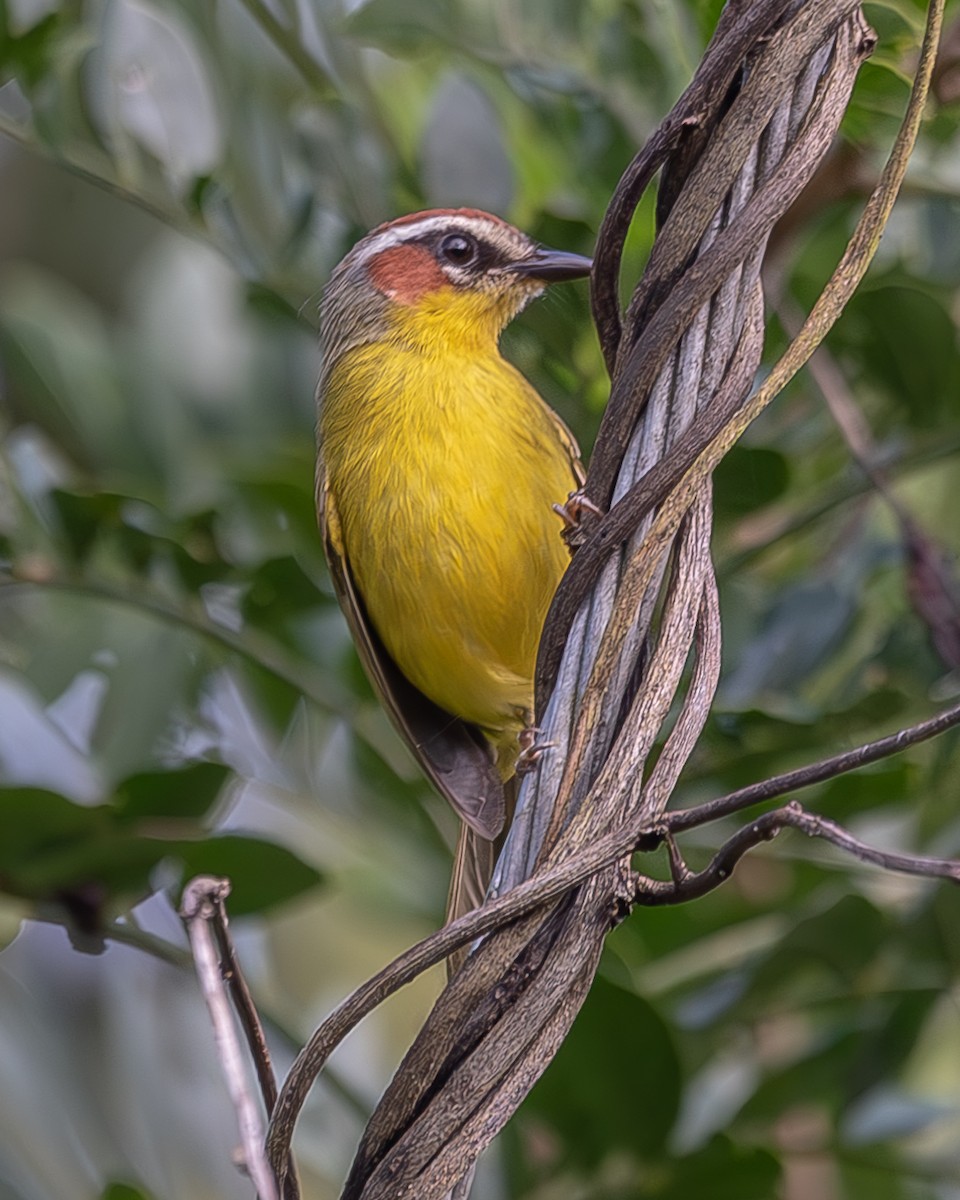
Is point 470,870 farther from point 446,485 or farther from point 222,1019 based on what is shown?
point 222,1019

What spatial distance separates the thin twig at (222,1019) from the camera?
97 centimetres

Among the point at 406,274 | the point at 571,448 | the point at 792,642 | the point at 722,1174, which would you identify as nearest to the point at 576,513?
the point at 792,642

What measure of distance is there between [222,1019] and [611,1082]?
1.12 m

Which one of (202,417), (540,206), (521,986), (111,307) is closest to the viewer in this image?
(521,986)

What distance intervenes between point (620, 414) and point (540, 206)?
154 centimetres

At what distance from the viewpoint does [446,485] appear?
94.7 inches

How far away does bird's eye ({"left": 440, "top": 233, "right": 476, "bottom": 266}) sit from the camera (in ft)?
8.48

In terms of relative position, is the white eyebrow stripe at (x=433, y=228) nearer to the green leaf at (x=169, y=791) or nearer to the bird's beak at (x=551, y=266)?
the bird's beak at (x=551, y=266)

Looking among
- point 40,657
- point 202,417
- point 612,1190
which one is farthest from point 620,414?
point 202,417

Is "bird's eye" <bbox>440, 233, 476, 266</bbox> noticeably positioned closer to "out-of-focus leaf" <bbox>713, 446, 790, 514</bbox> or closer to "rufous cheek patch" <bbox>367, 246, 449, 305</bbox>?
"rufous cheek patch" <bbox>367, 246, 449, 305</bbox>

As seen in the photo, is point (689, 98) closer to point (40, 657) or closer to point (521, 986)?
point (521, 986)

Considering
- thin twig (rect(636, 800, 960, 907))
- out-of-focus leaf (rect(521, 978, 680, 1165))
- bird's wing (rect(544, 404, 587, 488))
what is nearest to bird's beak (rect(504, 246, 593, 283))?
bird's wing (rect(544, 404, 587, 488))

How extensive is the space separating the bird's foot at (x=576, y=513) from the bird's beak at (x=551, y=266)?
773mm

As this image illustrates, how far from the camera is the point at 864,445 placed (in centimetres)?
218
